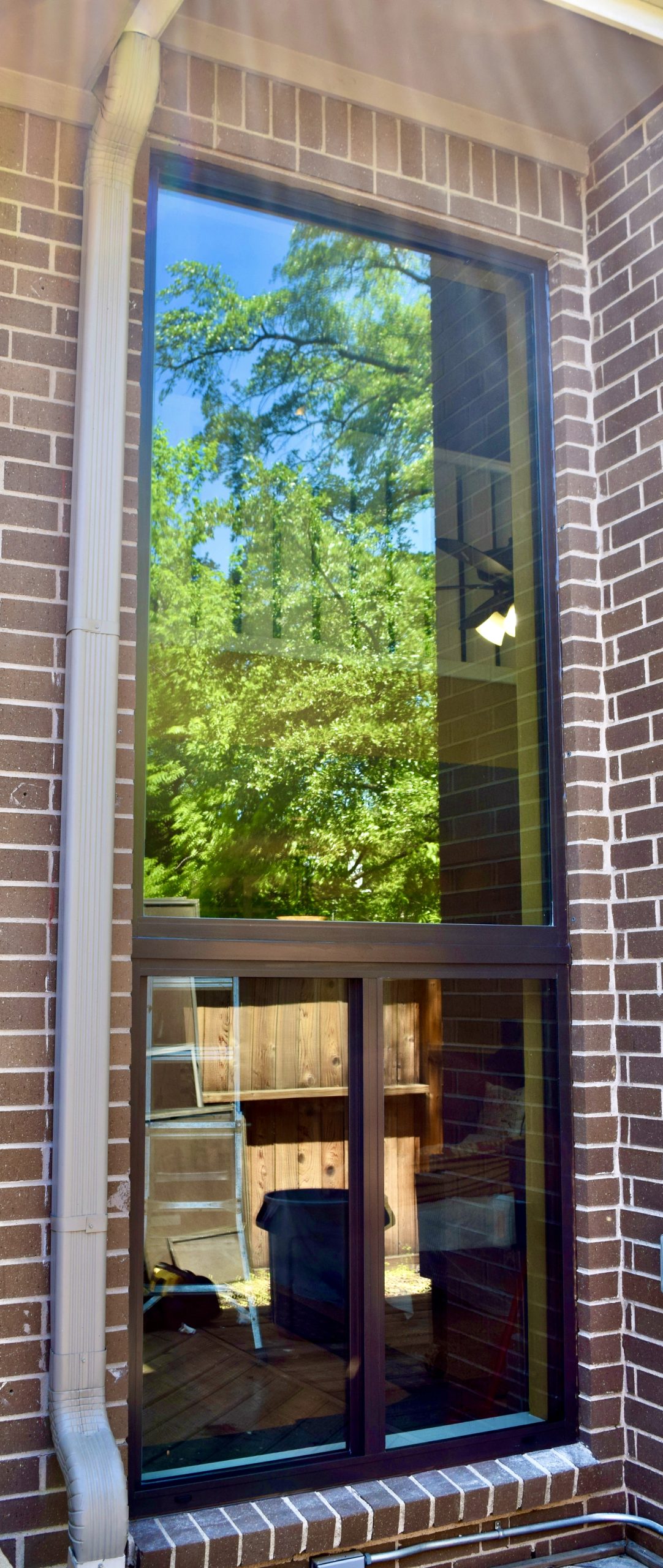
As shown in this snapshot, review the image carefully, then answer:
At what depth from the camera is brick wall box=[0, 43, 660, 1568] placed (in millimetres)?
2146

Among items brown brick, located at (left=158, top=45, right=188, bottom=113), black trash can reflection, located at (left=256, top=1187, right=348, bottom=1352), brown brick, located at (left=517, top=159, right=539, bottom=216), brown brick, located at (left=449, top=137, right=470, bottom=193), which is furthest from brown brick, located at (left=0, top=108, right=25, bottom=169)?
black trash can reflection, located at (left=256, top=1187, right=348, bottom=1352)

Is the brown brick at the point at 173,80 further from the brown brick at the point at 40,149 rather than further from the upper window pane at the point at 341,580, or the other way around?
the brown brick at the point at 40,149

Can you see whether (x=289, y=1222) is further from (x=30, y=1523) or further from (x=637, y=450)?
(x=637, y=450)

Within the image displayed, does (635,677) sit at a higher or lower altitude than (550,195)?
lower

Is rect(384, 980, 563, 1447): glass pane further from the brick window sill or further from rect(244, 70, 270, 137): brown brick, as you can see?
rect(244, 70, 270, 137): brown brick

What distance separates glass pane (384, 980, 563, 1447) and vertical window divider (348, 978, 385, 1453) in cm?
3

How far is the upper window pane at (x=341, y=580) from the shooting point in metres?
2.66

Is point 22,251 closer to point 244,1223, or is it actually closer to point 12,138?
point 12,138

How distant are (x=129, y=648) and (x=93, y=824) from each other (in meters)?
0.40

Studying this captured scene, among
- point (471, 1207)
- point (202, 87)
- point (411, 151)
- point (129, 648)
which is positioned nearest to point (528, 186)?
point (411, 151)

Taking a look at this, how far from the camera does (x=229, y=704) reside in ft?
8.99

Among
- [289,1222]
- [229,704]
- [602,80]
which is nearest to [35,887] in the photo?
[229,704]

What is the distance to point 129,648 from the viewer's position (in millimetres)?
2385

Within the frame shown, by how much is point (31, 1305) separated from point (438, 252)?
2543 millimetres
